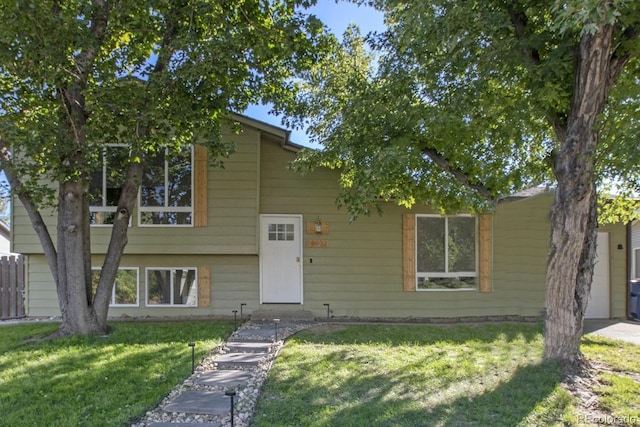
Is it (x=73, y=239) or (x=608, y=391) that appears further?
(x=73, y=239)

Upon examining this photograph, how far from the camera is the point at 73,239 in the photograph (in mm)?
6395

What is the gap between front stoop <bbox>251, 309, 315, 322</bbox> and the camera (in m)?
8.12

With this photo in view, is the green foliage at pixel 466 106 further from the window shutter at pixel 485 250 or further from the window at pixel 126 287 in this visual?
the window at pixel 126 287

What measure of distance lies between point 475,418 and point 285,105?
5.68 meters

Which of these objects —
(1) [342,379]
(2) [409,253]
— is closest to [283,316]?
(2) [409,253]

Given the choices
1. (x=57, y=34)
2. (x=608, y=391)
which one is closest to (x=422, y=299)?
(x=608, y=391)

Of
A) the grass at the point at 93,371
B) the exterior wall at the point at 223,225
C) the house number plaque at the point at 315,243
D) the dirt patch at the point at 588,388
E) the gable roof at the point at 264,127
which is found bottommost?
the dirt patch at the point at 588,388

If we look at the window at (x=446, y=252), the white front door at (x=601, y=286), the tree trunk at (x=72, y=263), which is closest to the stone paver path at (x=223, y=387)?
the tree trunk at (x=72, y=263)

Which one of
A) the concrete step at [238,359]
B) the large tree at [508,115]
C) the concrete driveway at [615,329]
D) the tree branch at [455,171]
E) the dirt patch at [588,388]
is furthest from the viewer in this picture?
the concrete driveway at [615,329]

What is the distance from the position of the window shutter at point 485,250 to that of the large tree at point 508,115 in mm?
2421

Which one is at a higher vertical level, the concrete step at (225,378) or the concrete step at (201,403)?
the concrete step at (201,403)

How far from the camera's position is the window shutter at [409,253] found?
8.95 metres

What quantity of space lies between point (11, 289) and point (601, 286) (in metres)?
13.4

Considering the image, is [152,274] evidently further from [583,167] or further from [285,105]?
[583,167]
